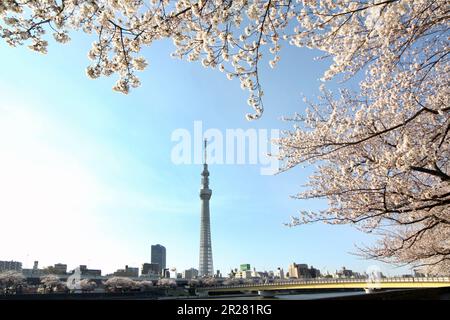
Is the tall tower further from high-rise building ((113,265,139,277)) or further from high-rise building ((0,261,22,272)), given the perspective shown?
high-rise building ((0,261,22,272))

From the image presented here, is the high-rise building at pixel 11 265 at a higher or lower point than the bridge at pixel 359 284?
higher

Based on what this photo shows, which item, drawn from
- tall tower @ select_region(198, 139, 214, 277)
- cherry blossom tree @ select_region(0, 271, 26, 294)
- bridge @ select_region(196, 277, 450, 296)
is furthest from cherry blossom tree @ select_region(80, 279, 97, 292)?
tall tower @ select_region(198, 139, 214, 277)

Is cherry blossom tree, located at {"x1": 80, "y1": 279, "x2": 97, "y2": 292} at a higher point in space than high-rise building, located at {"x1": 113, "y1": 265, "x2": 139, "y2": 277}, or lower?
lower

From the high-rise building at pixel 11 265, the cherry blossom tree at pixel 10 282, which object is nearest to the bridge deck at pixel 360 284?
the cherry blossom tree at pixel 10 282

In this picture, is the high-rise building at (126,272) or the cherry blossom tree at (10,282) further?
the high-rise building at (126,272)

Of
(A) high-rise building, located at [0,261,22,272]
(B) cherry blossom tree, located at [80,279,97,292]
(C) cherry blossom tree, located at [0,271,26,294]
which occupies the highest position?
(A) high-rise building, located at [0,261,22,272]

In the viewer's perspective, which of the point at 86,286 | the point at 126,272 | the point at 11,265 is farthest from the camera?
the point at 11,265

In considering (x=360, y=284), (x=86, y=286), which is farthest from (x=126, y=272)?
(x=360, y=284)

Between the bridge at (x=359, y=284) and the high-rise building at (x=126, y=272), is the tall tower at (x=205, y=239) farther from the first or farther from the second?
the high-rise building at (x=126, y=272)

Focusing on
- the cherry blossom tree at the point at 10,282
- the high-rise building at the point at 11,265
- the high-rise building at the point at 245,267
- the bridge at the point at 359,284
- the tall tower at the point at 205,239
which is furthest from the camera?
the high-rise building at the point at 245,267

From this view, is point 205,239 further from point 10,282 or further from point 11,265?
point 11,265

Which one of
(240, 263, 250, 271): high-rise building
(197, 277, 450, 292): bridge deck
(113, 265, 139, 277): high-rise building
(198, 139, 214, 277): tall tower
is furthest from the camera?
(240, 263, 250, 271): high-rise building

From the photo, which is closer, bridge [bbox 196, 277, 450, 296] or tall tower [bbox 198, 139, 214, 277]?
bridge [bbox 196, 277, 450, 296]
